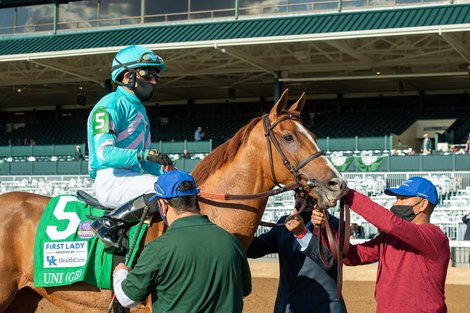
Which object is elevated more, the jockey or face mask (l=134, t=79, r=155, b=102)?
face mask (l=134, t=79, r=155, b=102)

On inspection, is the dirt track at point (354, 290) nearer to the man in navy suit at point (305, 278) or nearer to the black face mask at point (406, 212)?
the man in navy suit at point (305, 278)

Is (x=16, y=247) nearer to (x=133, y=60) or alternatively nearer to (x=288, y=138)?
(x=133, y=60)

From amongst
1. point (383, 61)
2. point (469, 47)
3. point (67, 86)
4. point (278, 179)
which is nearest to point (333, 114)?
point (383, 61)

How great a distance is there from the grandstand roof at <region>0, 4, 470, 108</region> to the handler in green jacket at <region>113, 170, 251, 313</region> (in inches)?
688

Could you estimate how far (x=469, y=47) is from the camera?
21.7 m

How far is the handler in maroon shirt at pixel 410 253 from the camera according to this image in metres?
3.54

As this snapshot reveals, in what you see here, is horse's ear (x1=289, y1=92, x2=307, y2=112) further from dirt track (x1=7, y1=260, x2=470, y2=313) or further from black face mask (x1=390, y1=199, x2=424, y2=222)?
dirt track (x1=7, y1=260, x2=470, y2=313)

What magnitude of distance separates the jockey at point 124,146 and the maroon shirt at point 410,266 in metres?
1.31

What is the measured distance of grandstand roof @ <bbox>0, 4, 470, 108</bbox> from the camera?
20.8 m

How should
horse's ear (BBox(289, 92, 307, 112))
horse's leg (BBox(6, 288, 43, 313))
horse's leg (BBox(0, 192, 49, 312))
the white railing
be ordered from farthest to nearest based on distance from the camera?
1. the white railing
2. horse's leg (BBox(6, 288, 43, 313))
3. horse's leg (BBox(0, 192, 49, 312))
4. horse's ear (BBox(289, 92, 307, 112))

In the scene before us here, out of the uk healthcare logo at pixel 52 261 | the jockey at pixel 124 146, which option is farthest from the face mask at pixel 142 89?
the uk healthcare logo at pixel 52 261

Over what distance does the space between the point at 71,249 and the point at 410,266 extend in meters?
2.10

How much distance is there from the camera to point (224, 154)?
4.23 m

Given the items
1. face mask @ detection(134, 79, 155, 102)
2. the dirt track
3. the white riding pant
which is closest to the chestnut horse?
the white riding pant
